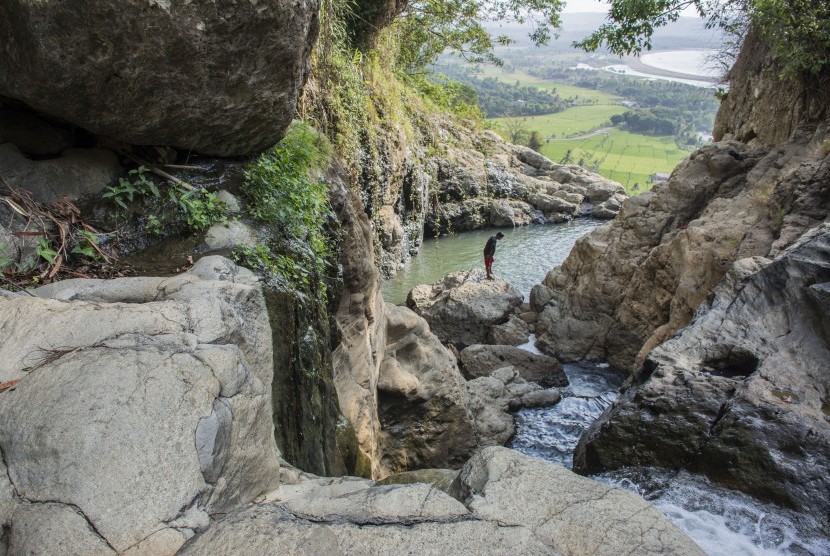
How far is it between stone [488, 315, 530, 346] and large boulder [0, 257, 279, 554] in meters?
11.2

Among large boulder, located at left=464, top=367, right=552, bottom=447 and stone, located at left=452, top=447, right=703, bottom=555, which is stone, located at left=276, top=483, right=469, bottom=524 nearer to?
stone, located at left=452, top=447, right=703, bottom=555

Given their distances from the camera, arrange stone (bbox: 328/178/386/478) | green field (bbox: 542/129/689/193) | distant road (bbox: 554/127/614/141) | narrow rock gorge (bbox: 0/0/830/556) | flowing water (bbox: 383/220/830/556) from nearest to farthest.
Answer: narrow rock gorge (bbox: 0/0/830/556) → flowing water (bbox: 383/220/830/556) → stone (bbox: 328/178/386/478) → green field (bbox: 542/129/689/193) → distant road (bbox: 554/127/614/141)

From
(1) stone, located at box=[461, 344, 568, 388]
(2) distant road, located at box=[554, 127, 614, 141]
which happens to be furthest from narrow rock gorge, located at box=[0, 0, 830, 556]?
(2) distant road, located at box=[554, 127, 614, 141]

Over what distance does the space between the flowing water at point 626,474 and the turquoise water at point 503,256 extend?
1.6 inches

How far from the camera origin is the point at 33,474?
237 cm

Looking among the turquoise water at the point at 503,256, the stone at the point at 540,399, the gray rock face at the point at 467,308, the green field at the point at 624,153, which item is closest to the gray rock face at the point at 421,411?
the stone at the point at 540,399

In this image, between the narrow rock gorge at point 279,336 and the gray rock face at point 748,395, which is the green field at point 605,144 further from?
the gray rock face at point 748,395

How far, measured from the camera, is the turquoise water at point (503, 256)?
19.0m

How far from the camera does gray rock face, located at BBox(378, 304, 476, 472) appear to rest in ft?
27.6

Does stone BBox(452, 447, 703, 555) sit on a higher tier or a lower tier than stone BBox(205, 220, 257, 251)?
lower

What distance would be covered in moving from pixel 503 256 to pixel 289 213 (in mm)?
17663

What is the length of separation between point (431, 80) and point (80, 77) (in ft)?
73.1

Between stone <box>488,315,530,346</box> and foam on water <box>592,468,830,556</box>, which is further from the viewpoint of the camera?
stone <box>488,315,530,346</box>

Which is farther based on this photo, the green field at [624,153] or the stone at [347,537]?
the green field at [624,153]
